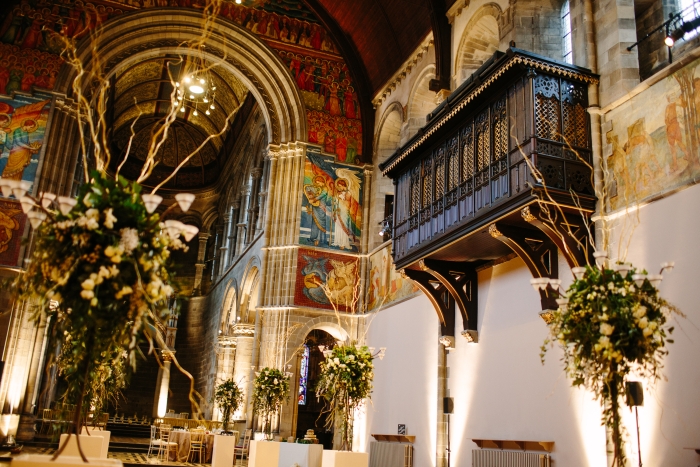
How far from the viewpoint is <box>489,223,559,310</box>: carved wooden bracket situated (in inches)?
426

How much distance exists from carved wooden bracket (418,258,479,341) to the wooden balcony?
31mm

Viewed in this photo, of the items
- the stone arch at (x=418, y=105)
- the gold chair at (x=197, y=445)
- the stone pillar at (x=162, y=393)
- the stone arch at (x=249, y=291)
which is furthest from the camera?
the stone pillar at (x=162, y=393)

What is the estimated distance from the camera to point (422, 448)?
14078 mm

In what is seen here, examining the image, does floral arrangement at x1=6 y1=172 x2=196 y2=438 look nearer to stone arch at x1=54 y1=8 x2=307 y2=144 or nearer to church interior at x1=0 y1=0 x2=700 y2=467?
church interior at x1=0 y1=0 x2=700 y2=467

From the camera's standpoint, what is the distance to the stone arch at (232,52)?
1884 cm

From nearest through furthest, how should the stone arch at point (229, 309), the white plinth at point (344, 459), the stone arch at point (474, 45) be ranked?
the white plinth at point (344, 459), the stone arch at point (474, 45), the stone arch at point (229, 309)

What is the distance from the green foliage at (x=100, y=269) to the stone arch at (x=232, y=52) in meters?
14.4

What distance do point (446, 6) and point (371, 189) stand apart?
5877 millimetres

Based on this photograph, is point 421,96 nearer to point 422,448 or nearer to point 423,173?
point 423,173

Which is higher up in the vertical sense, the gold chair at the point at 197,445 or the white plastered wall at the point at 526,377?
the white plastered wall at the point at 526,377

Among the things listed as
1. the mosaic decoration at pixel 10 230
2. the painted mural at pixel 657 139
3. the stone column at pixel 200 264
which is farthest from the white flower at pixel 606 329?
the stone column at pixel 200 264

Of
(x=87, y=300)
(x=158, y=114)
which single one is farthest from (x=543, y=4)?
→ (x=158, y=114)

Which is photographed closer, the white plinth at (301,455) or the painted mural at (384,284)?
the white plinth at (301,455)

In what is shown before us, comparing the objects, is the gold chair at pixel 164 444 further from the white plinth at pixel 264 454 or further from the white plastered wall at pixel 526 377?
the white plastered wall at pixel 526 377
